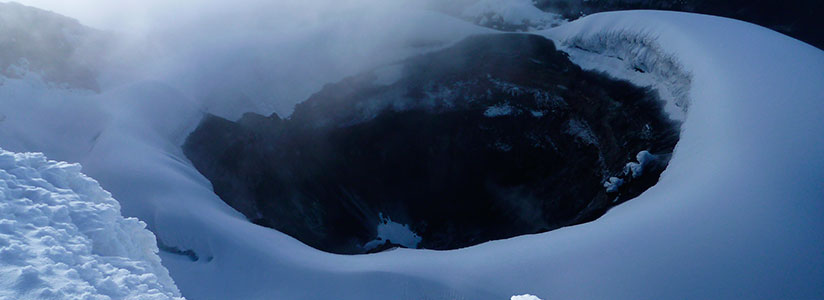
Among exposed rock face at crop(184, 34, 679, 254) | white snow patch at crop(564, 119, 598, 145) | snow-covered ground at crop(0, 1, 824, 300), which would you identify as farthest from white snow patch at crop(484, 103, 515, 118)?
snow-covered ground at crop(0, 1, 824, 300)

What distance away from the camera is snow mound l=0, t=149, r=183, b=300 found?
430 cm

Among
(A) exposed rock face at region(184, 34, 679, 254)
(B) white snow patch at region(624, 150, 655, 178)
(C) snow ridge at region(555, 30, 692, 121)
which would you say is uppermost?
(C) snow ridge at region(555, 30, 692, 121)

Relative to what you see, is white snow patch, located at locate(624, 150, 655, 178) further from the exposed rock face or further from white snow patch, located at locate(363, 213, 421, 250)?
white snow patch, located at locate(363, 213, 421, 250)

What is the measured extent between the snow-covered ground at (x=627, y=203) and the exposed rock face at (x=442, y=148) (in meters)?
1.58

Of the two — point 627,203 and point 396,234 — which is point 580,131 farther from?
point 396,234

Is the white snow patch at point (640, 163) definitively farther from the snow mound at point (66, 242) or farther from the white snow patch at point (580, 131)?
the snow mound at point (66, 242)

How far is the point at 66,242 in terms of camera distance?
16.3ft

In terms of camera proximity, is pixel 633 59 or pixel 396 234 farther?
pixel 396 234

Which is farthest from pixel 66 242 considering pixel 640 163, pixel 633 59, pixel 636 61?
pixel 633 59

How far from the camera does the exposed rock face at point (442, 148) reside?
55.3ft

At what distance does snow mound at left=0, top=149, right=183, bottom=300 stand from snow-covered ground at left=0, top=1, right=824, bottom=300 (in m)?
5.23

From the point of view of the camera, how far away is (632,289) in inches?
340

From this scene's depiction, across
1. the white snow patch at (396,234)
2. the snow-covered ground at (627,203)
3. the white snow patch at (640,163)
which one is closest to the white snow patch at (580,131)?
the snow-covered ground at (627,203)

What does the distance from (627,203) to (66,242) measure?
11111mm
